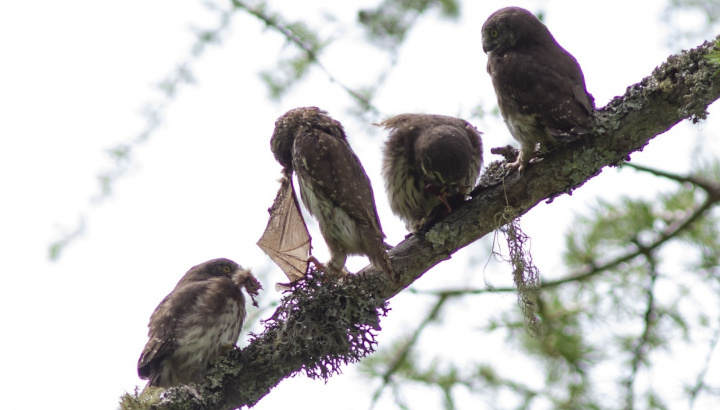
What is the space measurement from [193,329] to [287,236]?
38.1 inches

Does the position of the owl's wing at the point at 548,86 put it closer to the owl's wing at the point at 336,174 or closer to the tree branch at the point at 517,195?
the tree branch at the point at 517,195

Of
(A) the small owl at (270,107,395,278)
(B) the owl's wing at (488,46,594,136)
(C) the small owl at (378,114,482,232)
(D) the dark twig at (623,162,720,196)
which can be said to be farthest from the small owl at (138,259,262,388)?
(D) the dark twig at (623,162,720,196)

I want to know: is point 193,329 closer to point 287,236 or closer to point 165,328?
point 165,328


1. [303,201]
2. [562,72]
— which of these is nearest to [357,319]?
[303,201]

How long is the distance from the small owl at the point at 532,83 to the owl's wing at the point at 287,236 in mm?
1363

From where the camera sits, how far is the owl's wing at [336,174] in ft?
16.1

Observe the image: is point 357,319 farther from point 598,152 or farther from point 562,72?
point 562,72

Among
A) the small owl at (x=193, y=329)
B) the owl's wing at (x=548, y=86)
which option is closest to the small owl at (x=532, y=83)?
the owl's wing at (x=548, y=86)

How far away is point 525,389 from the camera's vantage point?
6.07 m

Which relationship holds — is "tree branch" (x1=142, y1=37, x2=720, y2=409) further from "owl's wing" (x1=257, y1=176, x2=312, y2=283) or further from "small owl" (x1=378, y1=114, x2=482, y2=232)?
"owl's wing" (x1=257, y1=176, x2=312, y2=283)

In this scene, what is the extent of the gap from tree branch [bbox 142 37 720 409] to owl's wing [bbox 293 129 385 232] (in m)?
0.41

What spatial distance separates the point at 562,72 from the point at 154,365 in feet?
10.6

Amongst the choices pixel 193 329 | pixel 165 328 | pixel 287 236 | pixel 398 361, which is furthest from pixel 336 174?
pixel 398 361

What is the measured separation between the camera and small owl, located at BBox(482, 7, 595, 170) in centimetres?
452
